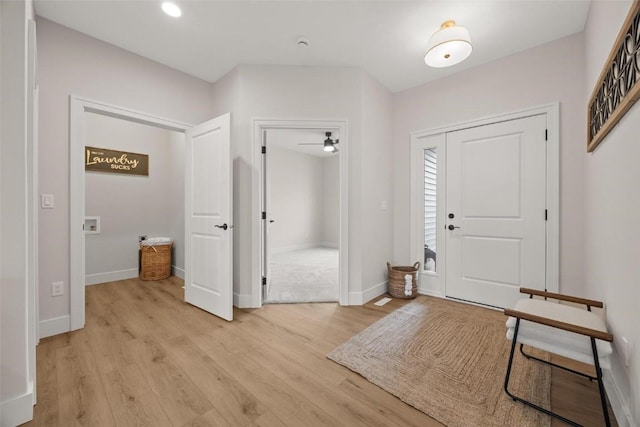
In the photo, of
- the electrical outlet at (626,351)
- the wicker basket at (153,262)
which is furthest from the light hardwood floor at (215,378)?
the wicker basket at (153,262)

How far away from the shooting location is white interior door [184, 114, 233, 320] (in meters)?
2.59

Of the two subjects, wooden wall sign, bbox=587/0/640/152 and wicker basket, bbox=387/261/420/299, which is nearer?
wooden wall sign, bbox=587/0/640/152

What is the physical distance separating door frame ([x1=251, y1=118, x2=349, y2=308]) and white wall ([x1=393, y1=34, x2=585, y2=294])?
1185mm

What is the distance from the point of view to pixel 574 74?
240 cm

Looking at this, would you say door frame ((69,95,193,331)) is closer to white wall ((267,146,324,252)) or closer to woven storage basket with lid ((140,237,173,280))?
woven storage basket with lid ((140,237,173,280))

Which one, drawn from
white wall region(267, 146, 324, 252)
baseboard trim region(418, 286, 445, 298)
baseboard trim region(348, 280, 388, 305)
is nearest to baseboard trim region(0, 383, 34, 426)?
baseboard trim region(348, 280, 388, 305)

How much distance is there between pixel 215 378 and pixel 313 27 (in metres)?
2.89

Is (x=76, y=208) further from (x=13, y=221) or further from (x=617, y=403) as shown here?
(x=617, y=403)

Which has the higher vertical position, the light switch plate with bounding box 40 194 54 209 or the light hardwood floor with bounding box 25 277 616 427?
the light switch plate with bounding box 40 194 54 209

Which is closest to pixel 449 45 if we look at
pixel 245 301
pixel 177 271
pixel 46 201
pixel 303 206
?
pixel 245 301

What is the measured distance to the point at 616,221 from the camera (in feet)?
4.68

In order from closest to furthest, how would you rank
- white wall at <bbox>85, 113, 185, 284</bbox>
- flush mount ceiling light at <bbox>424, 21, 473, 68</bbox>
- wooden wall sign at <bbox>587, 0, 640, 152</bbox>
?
wooden wall sign at <bbox>587, 0, 640, 152</bbox>, flush mount ceiling light at <bbox>424, 21, 473, 68</bbox>, white wall at <bbox>85, 113, 185, 284</bbox>

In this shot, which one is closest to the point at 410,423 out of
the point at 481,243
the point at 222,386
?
the point at 222,386

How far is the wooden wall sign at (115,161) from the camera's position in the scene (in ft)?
12.4
